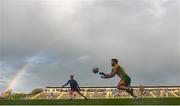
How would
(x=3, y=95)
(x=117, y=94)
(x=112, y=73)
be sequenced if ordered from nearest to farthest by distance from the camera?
1. (x=112, y=73)
2. (x=3, y=95)
3. (x=117, y=94)

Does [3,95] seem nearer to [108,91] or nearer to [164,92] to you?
[108,91]

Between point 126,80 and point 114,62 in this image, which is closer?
point 114,62

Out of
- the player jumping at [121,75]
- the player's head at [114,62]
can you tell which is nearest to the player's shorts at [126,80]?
the player jumping at [121,75]

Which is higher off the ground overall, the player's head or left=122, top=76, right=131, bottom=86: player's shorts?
the player's head

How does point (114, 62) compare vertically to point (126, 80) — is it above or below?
above

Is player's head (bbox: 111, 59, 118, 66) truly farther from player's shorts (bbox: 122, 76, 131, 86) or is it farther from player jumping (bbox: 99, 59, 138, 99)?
player's shorts (bbox: 122, 76, 131, 86)

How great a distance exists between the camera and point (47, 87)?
134 ft

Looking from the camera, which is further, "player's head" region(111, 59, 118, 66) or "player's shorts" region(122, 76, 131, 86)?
"player's shorts" region(122, 76, 131, 86)

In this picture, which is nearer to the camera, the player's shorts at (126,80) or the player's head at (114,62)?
the player's head at (114,62)

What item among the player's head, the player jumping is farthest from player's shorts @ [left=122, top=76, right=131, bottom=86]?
the player's head

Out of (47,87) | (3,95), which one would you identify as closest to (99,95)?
(47,87)

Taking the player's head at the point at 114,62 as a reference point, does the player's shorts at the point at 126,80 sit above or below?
below

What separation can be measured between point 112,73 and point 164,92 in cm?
2091

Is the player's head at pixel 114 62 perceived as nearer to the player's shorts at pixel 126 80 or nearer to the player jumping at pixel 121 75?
the player jumping at pixel 121 75
